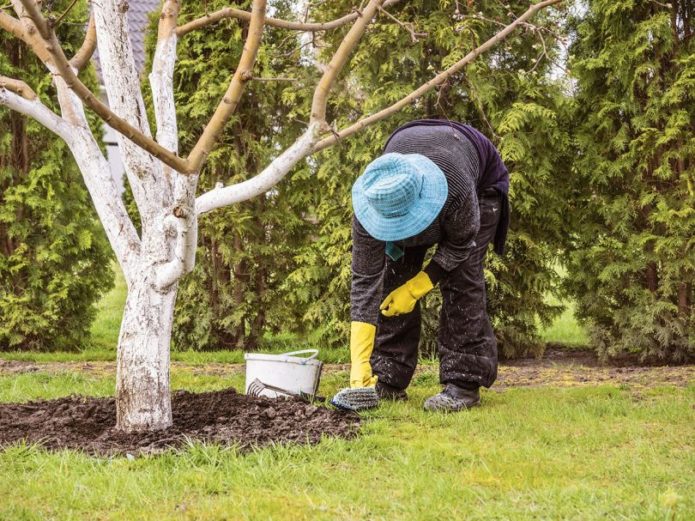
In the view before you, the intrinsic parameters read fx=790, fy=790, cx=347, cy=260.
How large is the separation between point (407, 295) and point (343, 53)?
1.36 meters

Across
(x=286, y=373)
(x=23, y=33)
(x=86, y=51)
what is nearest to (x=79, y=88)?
(x=23, y=33)

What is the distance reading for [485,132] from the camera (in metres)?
6.41

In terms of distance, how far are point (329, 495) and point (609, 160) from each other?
446cm

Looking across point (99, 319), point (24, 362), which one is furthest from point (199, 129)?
point (99, 319)

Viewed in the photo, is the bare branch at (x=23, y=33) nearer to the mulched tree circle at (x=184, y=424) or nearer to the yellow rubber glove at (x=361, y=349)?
the mulched tree circle at (x=184, y=424)

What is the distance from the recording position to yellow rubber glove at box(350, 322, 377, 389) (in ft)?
13.0

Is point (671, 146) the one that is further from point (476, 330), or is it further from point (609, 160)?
point (476, 330)

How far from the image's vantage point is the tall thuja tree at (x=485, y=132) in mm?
6176

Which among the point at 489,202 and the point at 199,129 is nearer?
the point at 489,202

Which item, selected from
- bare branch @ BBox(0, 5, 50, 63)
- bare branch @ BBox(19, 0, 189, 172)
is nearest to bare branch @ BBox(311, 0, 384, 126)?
bare branch @ BBox(19, 0, 189, 172)

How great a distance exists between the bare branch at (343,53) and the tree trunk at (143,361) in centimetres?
111

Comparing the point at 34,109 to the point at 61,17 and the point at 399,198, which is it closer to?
the point at 61,17

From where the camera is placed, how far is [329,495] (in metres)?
2.81

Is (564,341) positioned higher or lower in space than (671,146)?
lower
